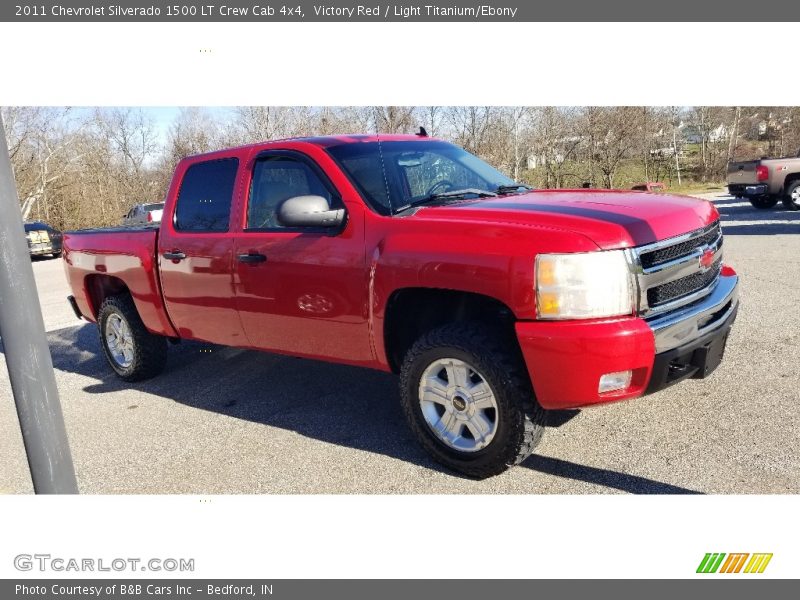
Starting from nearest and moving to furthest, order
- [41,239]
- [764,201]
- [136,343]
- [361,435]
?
[361,435], [136,343], [764,201], [41,239]

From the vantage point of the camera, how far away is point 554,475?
11.0ft

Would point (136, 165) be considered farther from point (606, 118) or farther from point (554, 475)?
point (554, 475)

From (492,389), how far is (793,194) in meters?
15.1

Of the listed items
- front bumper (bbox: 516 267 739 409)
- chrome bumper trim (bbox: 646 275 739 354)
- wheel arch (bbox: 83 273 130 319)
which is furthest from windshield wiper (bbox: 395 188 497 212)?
wheel arch (bbox: 83 273 130 319)

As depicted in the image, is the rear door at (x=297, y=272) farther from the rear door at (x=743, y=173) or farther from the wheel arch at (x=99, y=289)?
the rear door at (x=743, y=173)

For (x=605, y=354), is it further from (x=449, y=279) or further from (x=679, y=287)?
(x=449, y=279)

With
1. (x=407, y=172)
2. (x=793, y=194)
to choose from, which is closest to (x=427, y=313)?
(x=407, y=172)

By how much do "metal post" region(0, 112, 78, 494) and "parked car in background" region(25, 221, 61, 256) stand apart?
63.2 feet

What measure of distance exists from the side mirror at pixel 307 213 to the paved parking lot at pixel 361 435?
1.43m

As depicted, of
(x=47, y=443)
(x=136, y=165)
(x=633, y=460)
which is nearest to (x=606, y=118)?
(x=136, y=165)

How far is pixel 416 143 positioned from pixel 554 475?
8.19ft

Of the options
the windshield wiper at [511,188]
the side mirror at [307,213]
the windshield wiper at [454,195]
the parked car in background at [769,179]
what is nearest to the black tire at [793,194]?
the parked car in background at [769,179]

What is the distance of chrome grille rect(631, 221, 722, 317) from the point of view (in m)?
3.03

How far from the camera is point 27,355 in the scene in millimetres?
2443
